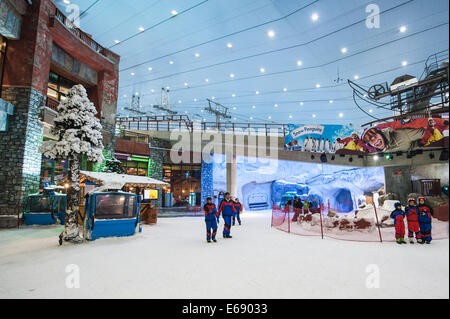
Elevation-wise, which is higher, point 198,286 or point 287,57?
point 287,57

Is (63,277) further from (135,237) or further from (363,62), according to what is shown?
(363,62)

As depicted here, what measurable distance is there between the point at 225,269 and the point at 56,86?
709 inches

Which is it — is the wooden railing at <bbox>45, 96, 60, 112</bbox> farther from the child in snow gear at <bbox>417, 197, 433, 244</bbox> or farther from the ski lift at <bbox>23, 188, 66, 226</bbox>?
the child in snow gear at <bbox>417, 197, 433, 244</bbox>

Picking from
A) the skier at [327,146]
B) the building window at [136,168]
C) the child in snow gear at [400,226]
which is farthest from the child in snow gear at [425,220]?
the building window at [136,168]

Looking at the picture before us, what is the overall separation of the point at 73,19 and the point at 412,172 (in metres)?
26.2

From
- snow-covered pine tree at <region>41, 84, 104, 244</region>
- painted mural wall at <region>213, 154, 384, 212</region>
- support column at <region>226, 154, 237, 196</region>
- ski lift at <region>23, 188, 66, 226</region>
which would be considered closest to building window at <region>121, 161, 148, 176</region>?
painted mural wall at <region>213, 154, 384, 212</region>

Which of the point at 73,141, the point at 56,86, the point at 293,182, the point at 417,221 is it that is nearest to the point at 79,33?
A: the point at 56,86

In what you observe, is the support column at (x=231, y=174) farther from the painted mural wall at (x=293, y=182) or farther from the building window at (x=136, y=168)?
the building window at (x=136, y=168)

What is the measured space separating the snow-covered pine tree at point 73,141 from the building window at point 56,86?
9.25 m

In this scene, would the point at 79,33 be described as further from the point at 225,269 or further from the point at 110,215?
the point at 225,269

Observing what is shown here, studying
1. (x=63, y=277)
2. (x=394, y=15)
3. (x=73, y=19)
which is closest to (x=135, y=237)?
(x=63, y=277)

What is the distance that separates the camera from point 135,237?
9000 millimetres

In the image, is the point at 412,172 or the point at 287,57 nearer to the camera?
the point at 412,172

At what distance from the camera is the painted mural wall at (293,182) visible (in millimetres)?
24766
